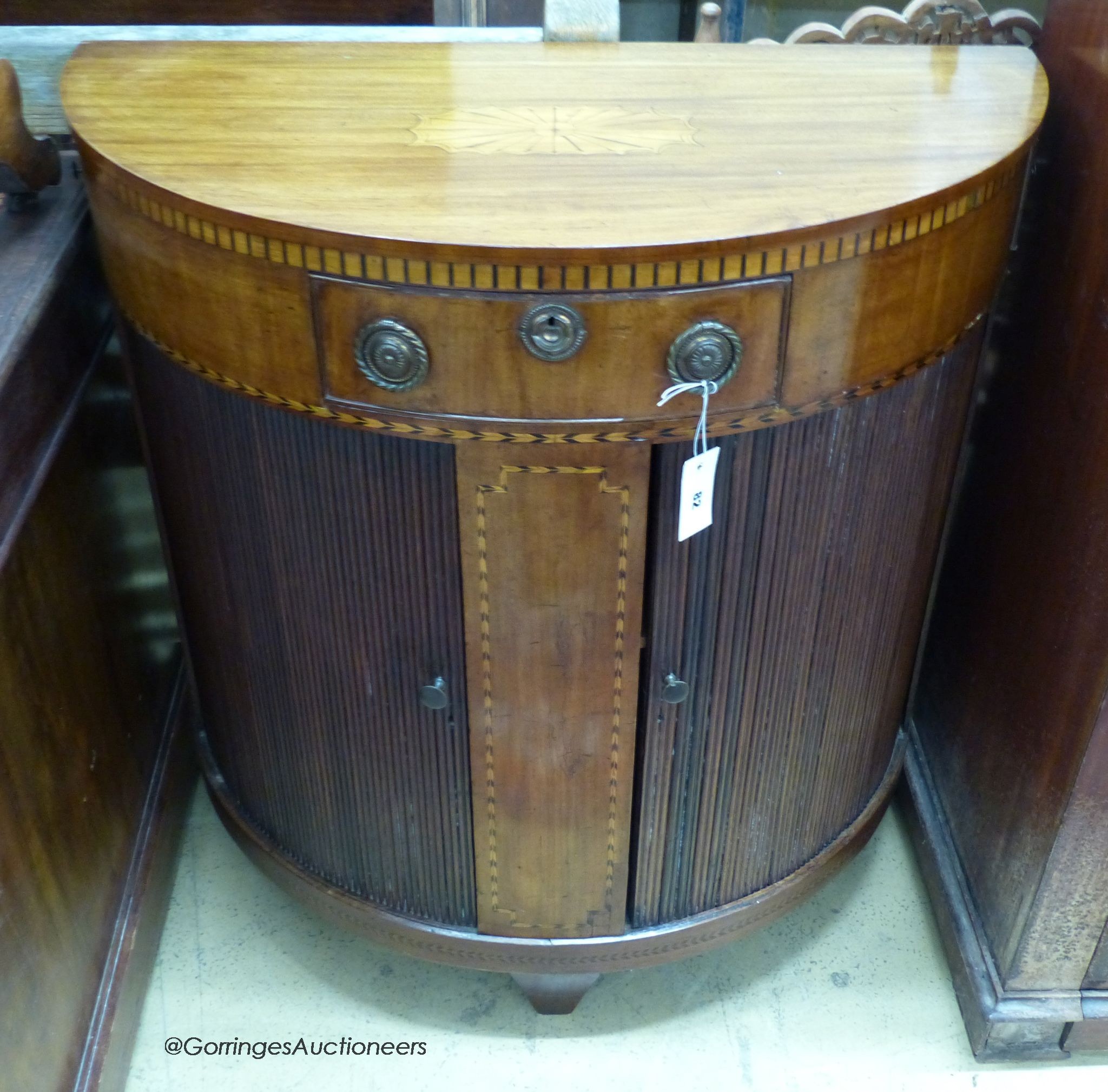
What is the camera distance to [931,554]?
40.8 inches

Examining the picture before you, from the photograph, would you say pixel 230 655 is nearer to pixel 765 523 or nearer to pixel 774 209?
pixel 765 523

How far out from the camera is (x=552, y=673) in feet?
2.89

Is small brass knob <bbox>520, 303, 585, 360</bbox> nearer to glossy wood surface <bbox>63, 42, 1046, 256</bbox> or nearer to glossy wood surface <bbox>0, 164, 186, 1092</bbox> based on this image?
glossy wood surface <bbox>63, 42, 1046, 256</bbox>

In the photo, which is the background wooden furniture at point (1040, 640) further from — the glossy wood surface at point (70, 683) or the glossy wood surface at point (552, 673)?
A: the glossy wood surface at point (70, 683)

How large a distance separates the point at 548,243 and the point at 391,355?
12 centimetres

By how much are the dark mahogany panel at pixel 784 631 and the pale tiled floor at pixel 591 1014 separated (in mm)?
164

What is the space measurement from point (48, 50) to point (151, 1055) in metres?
0.88

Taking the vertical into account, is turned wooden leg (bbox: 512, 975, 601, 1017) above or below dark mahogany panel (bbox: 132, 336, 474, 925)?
below

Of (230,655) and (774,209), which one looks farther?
(230,655)

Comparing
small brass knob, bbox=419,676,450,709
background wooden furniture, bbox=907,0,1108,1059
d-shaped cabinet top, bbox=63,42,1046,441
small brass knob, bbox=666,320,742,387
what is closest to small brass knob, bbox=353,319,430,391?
d-shaped cabinet top, bbox=63,42,1046,441

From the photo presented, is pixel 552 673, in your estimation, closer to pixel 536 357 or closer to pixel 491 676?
pixel 491 676

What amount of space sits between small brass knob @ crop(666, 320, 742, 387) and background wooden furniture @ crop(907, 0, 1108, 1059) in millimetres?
351

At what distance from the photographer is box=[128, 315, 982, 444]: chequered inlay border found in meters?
0.76

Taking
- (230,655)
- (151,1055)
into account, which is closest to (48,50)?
(230,655)
